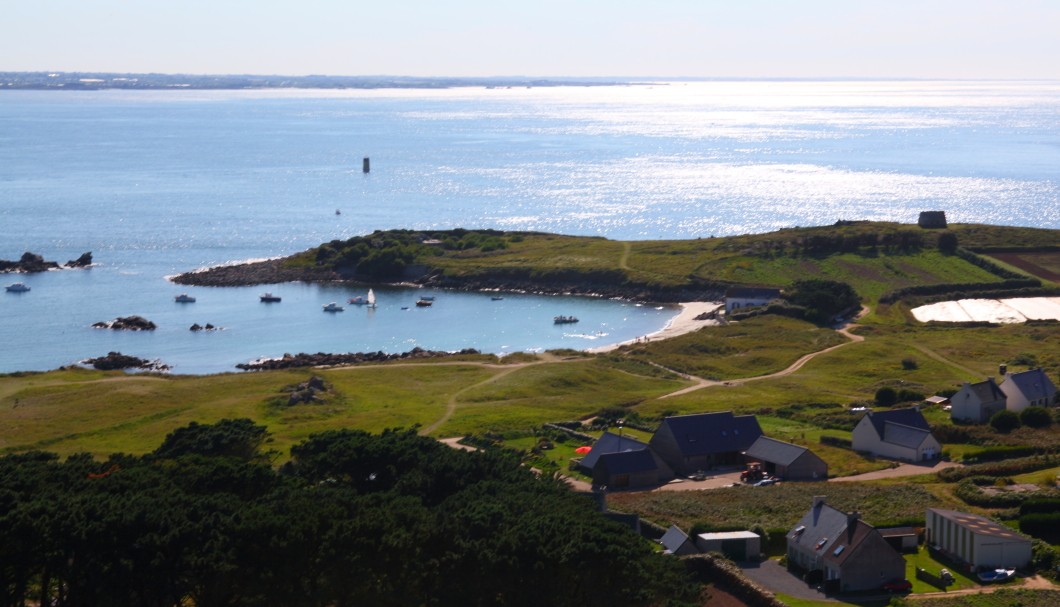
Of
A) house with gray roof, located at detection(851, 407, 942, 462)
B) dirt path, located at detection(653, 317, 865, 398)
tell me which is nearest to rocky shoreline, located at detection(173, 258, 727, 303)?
dirt path, located at detection(653, 317, 865, 398)

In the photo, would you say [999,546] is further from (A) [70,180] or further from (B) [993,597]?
(A) [70,180]

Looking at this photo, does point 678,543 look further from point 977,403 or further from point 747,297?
point 747,297

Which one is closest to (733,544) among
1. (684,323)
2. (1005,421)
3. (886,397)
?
(1005,421)

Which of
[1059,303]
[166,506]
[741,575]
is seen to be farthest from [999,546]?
[1059,303]

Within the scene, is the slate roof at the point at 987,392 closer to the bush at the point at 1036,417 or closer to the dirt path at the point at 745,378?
the bush at the point at 1036,417

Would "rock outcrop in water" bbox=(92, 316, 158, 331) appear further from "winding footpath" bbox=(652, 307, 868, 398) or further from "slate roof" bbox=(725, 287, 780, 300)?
"slate roof" bbox=(725, 287, 780, 300)

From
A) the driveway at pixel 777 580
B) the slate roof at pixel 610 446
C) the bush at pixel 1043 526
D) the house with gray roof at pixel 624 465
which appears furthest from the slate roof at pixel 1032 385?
the driveway at pixel 777 580

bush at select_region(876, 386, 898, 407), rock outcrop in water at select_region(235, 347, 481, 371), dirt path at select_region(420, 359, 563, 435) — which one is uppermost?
bush at select_region(876, 386, 898, 407)
